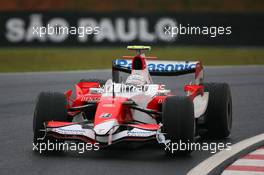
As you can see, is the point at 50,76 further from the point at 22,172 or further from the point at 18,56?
the point at 22,172

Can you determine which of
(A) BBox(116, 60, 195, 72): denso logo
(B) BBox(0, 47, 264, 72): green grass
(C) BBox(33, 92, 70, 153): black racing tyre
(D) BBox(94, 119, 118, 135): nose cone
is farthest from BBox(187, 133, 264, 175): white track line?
(B) BBox(0, 47, 264, 72): green grass

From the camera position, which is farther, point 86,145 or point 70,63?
point 70,63

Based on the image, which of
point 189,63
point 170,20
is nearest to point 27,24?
point 170,20

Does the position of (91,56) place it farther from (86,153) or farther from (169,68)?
(86,153)

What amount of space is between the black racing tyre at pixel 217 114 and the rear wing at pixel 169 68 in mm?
324

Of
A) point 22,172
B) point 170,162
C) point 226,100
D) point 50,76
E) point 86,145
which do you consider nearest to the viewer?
point 22,172

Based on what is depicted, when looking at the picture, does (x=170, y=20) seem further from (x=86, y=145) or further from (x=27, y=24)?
(x=86, y=145)

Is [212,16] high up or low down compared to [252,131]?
up

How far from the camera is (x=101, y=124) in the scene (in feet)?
33.3

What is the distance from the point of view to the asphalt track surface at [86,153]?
9648 millimetres

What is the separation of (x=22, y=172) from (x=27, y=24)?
65.4 feet

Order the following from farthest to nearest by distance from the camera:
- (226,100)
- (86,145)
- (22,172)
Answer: (226,100), (86,145), (22,172)

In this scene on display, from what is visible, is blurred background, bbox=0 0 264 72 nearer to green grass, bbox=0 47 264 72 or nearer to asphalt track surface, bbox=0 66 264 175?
green grass, bbox=0 47 264 72

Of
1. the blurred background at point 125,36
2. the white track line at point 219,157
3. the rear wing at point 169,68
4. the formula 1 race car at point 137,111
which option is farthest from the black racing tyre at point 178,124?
the blurred background at point 125,36
